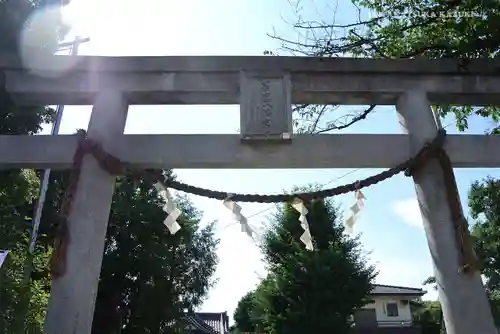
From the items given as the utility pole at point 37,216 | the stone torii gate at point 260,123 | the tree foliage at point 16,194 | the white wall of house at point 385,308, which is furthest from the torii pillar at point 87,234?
the white wall of house at point 385,308

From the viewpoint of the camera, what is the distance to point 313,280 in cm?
1680

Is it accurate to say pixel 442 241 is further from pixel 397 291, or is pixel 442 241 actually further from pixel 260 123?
pixel 397 291

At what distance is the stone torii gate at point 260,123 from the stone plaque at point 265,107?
11 millimetres

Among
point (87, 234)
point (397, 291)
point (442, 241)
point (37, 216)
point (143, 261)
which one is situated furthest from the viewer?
point (397, 291)

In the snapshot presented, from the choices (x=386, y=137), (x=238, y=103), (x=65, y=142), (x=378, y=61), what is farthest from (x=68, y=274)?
(x=378, y=61)

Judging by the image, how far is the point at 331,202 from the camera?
65.0 feet

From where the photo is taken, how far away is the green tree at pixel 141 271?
18.3 meters

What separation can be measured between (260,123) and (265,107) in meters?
0.20

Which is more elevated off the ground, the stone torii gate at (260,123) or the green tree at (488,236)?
the green tree at (488,236)

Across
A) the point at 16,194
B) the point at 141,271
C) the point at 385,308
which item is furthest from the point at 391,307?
the point at 16,194

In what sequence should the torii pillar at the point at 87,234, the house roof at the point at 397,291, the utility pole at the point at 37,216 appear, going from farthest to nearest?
the house roof at the point at 397,291
the utility pole at the point at 37,216
the torii pillar at the point at 87,234

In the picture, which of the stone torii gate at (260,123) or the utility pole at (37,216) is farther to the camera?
the utility pole at (37,216)

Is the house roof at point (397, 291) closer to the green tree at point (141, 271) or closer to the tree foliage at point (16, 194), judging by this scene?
the green tree at point (141, 271)

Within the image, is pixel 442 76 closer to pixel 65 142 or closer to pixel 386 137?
pixel 386 137
